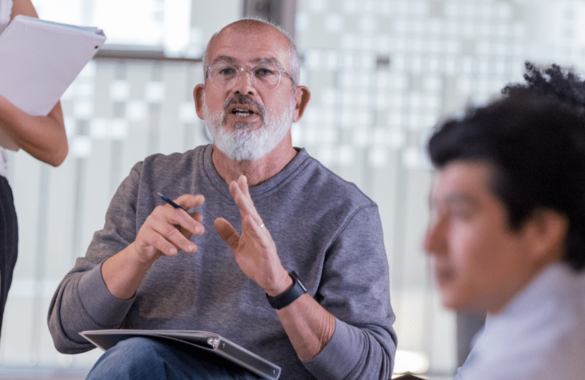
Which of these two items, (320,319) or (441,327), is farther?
(441,327)

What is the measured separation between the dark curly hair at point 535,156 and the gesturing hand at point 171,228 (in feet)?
2.49

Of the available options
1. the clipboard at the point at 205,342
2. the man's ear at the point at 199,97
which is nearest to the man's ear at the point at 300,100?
the man's ear at the point at 199,97

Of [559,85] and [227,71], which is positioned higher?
[227,71]

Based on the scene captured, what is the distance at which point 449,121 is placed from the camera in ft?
1.54

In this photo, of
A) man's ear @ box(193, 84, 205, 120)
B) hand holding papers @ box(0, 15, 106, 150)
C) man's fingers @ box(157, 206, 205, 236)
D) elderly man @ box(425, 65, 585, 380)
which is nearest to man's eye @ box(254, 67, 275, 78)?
man's ear @ box(193, 84, 205, 120)

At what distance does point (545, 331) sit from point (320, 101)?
2.36 meters

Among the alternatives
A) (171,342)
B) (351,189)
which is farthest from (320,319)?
(351,189)

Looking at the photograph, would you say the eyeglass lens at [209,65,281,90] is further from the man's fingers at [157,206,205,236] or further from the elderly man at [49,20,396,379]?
the man's fingers at [157,206,205,236]

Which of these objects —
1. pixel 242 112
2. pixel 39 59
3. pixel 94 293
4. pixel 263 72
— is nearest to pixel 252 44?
pixel 263 72

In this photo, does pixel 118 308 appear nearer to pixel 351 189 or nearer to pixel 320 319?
pixel 320 319

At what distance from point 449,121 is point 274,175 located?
1.04 m

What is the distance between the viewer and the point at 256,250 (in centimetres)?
109

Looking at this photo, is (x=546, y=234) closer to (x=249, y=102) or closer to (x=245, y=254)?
(x=245, y=254)

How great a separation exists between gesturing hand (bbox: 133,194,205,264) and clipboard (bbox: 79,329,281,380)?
0.17 meters
